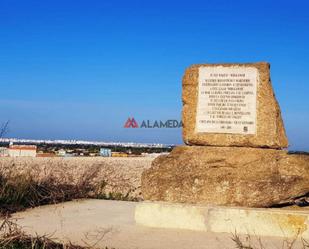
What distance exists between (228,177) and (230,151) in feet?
1.32

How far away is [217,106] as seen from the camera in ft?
25.5

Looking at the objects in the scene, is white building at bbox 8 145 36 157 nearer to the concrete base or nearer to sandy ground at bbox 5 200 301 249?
sandy ground at bbox 5 200 301 249

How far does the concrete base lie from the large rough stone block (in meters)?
0.20

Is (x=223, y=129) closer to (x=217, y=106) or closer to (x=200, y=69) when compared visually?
(x=217, y=106)

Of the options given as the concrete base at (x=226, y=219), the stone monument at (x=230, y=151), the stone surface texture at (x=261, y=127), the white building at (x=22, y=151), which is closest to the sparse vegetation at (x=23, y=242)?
the concrete base at (x=226, y=219)

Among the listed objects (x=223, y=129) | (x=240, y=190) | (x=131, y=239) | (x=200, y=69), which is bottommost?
(x=131, y=239)

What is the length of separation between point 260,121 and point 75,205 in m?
4.06

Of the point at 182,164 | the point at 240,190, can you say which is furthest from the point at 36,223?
the point at 240,190

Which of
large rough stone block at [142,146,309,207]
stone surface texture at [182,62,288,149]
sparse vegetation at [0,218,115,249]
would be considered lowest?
sparse vegetation at [0,218,115,249]

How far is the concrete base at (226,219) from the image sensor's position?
6.91m

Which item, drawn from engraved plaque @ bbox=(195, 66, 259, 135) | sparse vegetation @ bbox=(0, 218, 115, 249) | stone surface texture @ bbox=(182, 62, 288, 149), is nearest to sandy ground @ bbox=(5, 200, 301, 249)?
sparse vegetation @ bbox=(0, 218, 115, 249)

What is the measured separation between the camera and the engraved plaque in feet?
24.9

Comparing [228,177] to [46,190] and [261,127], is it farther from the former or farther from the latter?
[46,190]

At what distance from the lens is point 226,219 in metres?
7.11
